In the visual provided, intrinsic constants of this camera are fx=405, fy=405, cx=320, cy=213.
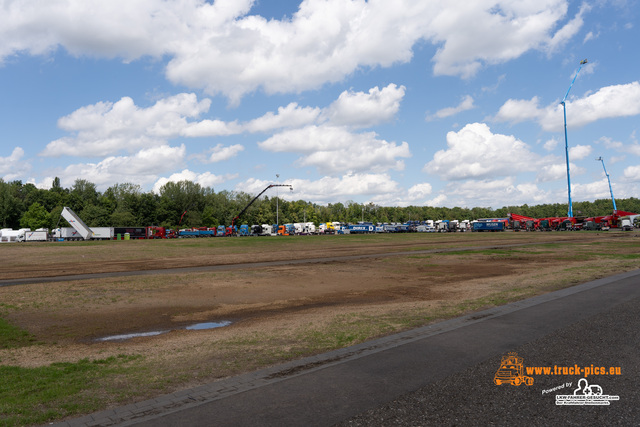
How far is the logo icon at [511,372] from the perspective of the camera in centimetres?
693

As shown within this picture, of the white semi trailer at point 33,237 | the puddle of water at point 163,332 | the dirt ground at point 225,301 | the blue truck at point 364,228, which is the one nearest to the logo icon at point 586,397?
the dirt ground at point 225,301

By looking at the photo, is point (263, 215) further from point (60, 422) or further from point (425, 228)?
point (60, 422)

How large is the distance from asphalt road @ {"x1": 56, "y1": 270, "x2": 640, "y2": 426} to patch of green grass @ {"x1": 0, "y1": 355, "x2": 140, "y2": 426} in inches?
23.4

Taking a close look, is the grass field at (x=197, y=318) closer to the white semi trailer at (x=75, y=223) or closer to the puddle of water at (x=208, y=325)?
the puddle of water at (x=208, y=325)

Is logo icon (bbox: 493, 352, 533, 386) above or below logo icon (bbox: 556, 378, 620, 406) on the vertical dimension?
above

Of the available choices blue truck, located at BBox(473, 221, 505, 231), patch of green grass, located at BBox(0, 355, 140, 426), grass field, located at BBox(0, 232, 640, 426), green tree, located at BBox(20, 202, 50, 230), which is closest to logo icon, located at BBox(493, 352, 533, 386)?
grass field, located at BBox(0, 232, 640, 426)

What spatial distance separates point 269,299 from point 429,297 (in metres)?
6.62

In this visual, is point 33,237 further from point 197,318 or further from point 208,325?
point 208,325

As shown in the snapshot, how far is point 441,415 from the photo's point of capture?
5680 millimetres

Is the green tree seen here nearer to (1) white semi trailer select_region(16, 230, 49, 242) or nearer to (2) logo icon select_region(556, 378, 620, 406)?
(1) white semi trailer select_region(16, 230, 49, 242)

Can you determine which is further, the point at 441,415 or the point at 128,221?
the point at 128,221

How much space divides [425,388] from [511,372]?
187cm

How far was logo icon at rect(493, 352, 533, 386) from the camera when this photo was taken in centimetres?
693

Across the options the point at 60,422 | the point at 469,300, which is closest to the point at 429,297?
the point at 469,300
